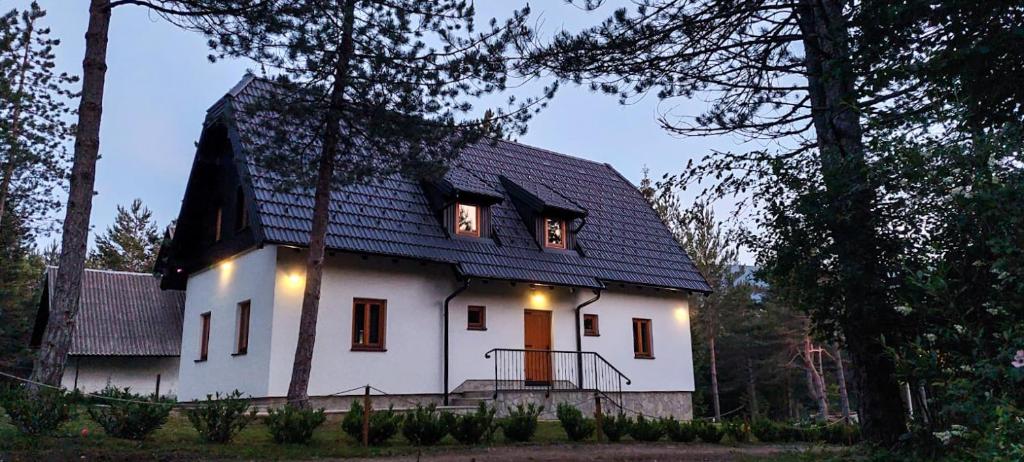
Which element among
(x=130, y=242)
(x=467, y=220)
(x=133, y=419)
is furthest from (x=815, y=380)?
(x=130, y=242)

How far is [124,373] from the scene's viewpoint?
2222 centimetres

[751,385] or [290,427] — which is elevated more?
[751,385]

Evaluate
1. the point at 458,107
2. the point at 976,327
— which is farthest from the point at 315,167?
the point at 976,327

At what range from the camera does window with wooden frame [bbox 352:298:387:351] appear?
1360 centimetres

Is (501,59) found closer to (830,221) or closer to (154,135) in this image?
(830,221)

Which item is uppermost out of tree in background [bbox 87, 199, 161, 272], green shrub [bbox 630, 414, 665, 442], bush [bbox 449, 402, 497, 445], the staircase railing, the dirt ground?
tree in background [bbox 87, 199, 161, 272]

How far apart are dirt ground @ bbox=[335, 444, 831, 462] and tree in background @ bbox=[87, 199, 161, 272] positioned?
39437mm

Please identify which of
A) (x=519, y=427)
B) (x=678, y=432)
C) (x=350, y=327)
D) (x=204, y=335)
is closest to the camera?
(x=519, y=427)

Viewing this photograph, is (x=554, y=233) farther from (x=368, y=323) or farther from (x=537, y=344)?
(x=368, y=323)

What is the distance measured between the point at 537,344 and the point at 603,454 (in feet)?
23.4

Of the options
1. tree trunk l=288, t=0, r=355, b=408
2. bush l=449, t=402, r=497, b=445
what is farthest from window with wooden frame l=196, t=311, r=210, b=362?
bush l=449, t=402, r=497, b=445

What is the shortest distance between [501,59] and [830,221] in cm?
549

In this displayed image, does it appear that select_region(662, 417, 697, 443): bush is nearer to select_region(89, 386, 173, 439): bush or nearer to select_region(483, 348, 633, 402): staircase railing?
select_region(483, 348, 633, 402): staircase railing

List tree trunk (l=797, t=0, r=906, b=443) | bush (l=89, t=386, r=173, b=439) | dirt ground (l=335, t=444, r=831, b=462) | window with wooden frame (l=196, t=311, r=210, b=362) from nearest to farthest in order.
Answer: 1. tree trunk (l=797, t=0, r=906, b=443)
2. bush (l=89, t=386, r=173, b=439)
3. dirt ground (l=335, t=444, r=831, b=462)
4. window with wooden frame (l=196, t=311, r=210, b=362)
